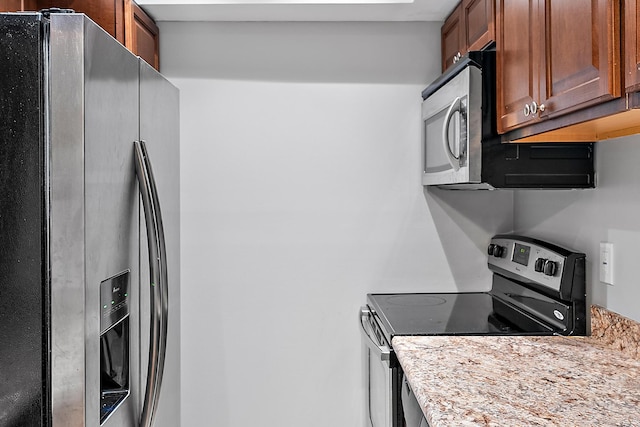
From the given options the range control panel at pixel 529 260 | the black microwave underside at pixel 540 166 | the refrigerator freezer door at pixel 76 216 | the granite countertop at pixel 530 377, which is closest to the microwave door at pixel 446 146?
the black microwave underside at pixel 540 166

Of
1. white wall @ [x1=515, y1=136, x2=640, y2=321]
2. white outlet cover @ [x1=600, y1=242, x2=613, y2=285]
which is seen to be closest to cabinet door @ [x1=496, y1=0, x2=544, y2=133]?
white wall @ [x1=515, y1=136, x2=640, y2=321]

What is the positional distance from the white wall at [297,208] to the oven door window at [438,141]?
0.12 m

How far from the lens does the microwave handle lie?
1889mm

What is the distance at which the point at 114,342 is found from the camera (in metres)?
1.55

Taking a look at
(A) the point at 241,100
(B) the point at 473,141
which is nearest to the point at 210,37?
(A) the point at 241,100

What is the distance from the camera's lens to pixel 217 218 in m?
2.48

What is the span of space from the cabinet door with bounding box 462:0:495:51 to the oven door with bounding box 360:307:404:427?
1.10 metres

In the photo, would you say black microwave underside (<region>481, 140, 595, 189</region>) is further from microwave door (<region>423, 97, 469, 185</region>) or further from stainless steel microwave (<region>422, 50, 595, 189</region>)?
microwave door (<region>423, 97, 469, 185</region>)

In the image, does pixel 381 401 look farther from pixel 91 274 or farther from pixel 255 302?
pixel 91 274

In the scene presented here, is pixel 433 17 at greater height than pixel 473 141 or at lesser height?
greater

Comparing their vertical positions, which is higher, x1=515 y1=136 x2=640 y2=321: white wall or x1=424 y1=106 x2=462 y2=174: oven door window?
x1=424 y1=106 x2=462 y2=174: oven door window

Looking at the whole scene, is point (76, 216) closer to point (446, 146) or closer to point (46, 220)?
point (46, 220)

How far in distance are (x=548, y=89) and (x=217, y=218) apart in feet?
5.12

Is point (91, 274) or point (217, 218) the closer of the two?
point (91, 274)
